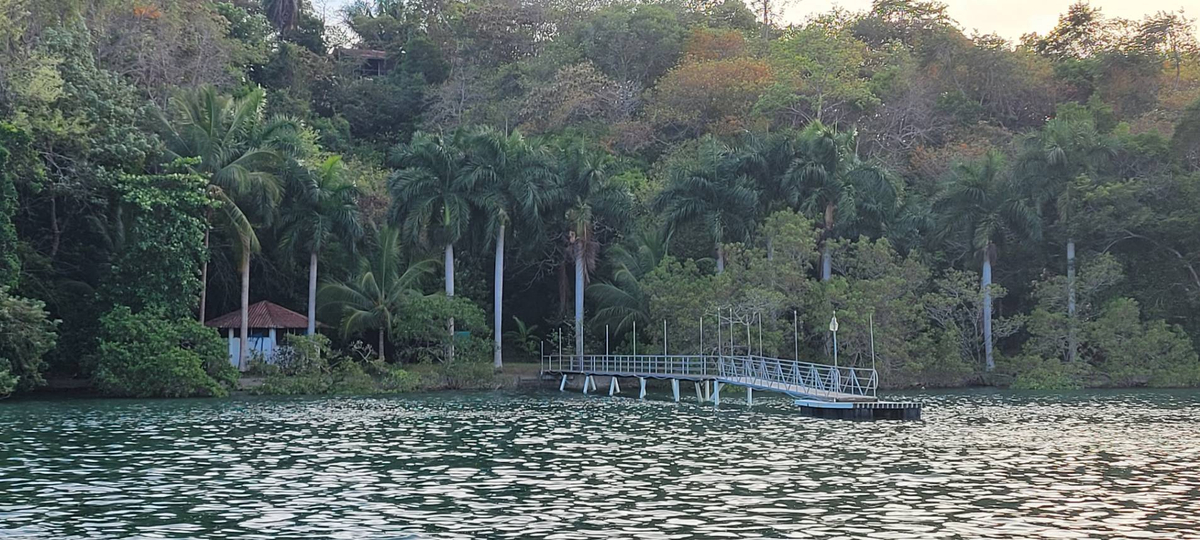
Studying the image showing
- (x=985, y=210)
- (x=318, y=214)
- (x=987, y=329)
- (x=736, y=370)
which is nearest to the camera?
(x=736, y=370)

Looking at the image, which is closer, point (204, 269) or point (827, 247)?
point (204, 269)

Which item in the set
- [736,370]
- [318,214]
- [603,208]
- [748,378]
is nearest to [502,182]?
[603,208]

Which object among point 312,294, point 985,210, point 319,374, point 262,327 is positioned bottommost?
point 319,374

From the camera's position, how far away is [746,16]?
98938 millimetres

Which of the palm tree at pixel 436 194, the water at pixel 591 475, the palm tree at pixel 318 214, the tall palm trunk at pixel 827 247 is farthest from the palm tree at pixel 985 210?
the palm tree at pixel 318 214

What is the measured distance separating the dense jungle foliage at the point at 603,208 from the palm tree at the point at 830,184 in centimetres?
23

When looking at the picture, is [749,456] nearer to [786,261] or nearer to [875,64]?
[786,261]

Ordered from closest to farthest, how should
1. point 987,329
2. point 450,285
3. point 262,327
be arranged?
point 262,327 → point 450,285 → point 987,329

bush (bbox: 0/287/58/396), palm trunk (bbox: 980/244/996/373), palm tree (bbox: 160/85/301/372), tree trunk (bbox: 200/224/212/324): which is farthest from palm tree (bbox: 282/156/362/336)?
palm trunk (bbox: 980/244/996/373)

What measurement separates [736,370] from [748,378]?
4.22 metres

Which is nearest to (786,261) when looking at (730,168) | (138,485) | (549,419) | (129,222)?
(730,168)

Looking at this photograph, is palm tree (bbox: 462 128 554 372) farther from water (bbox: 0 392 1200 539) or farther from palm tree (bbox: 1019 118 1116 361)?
palm tree (bbox: 1019 118 1116 361)

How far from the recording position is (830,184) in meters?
67.7

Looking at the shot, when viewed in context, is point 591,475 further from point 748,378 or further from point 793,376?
point 793,376
